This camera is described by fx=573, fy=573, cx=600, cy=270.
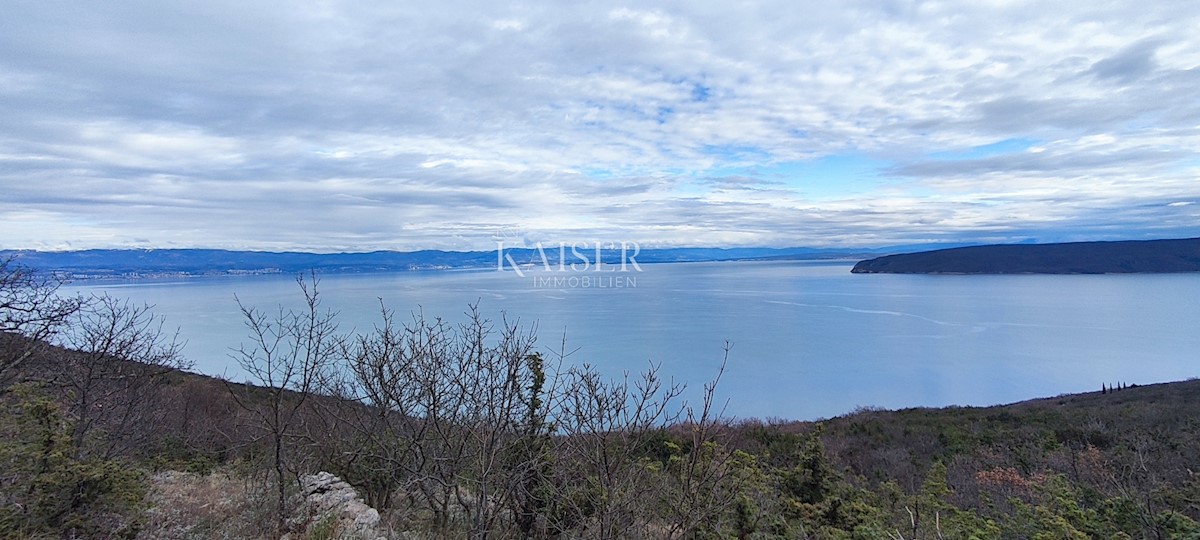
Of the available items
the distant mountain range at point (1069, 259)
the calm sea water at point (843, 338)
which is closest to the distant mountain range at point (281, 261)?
the calm sea water at point (843, 338)

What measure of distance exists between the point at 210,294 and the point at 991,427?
78.5 metres

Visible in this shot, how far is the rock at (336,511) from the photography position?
438 cm

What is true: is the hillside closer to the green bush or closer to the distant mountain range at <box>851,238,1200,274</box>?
the green bush

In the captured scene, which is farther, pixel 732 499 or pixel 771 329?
pixel 771 329

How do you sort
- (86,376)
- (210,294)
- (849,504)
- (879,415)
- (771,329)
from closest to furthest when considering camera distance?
1. (86,376)
2. (849,504)
3. (879,415)
4. (771,329)
5. (210,294)

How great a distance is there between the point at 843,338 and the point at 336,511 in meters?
42.9

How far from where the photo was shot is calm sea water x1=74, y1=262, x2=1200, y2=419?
1142 inches

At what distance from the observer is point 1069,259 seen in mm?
114562

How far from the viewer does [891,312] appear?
56.4 meters

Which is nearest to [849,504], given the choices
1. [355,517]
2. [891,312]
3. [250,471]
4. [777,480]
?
[777,480]

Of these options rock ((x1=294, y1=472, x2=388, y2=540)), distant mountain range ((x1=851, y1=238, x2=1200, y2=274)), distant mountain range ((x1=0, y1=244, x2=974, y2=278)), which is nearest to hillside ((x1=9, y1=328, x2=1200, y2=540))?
rock ((x1=294, y1=472, x2=388, y2=540))

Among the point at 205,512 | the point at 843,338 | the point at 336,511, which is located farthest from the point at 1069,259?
the point at 205,512

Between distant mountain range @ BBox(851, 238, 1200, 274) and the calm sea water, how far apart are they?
1640 inches

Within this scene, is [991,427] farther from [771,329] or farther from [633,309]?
[633,309]
